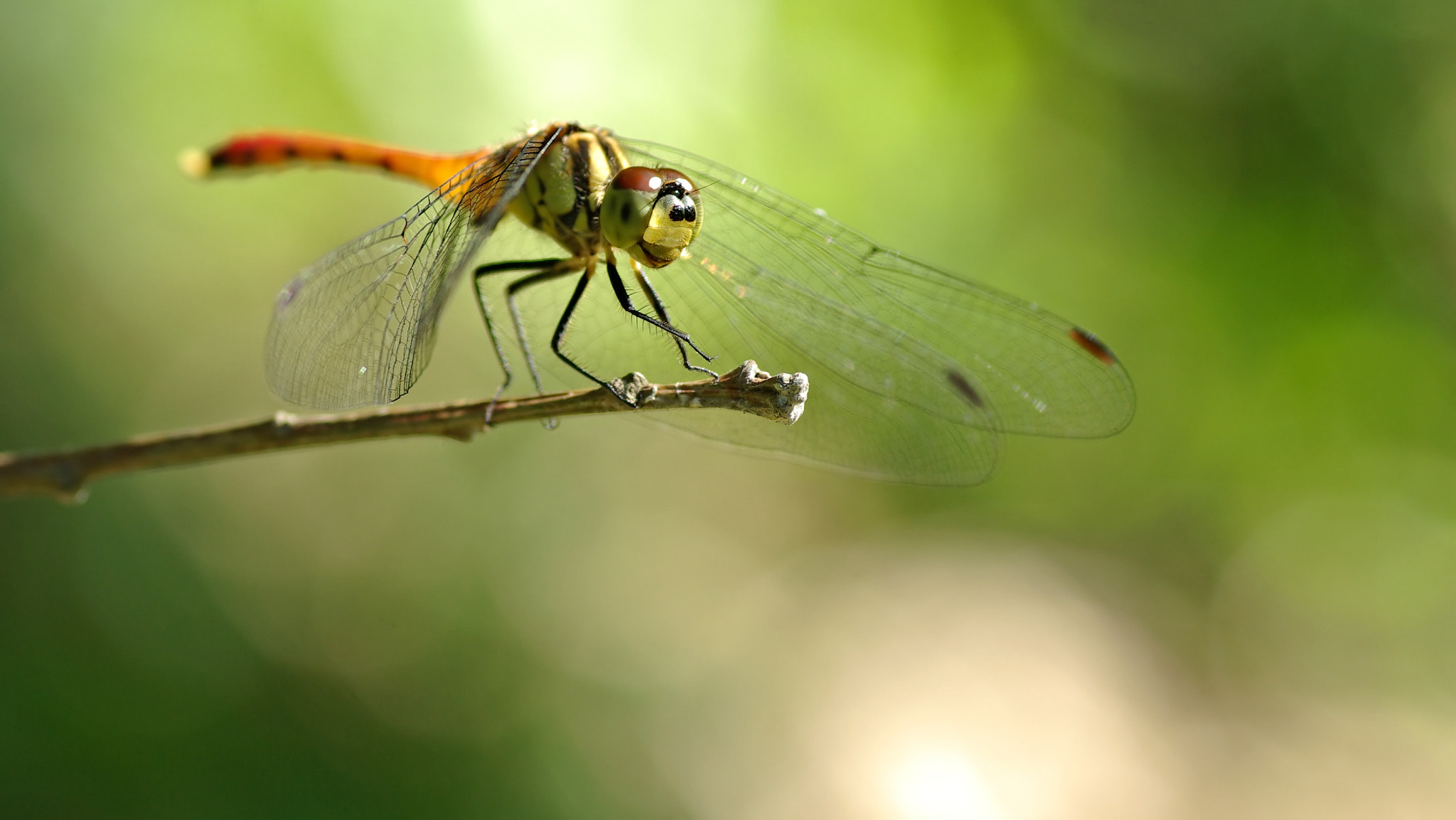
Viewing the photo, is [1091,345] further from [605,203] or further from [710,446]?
[710,446]

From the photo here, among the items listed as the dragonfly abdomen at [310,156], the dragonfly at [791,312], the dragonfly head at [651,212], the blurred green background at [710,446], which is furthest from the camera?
the blurred green background at [710,446]

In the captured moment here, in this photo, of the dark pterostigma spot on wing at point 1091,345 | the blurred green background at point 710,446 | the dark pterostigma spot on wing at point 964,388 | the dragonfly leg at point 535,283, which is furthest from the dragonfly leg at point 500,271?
the blurred green background at point 710,446

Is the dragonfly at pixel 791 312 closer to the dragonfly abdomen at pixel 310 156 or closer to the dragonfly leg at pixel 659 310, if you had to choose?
the dragonfly leg at pixel 659 310

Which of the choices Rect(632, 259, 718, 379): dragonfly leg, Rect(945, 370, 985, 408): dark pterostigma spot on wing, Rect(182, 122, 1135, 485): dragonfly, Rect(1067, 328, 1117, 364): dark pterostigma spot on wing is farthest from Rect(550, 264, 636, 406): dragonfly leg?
Rect(1067, 328, 1117, 364): dark pterostigma spot on wing

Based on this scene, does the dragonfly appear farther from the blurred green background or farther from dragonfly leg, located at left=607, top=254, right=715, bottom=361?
the blurred green background

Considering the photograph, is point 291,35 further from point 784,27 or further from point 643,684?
point 643,684
